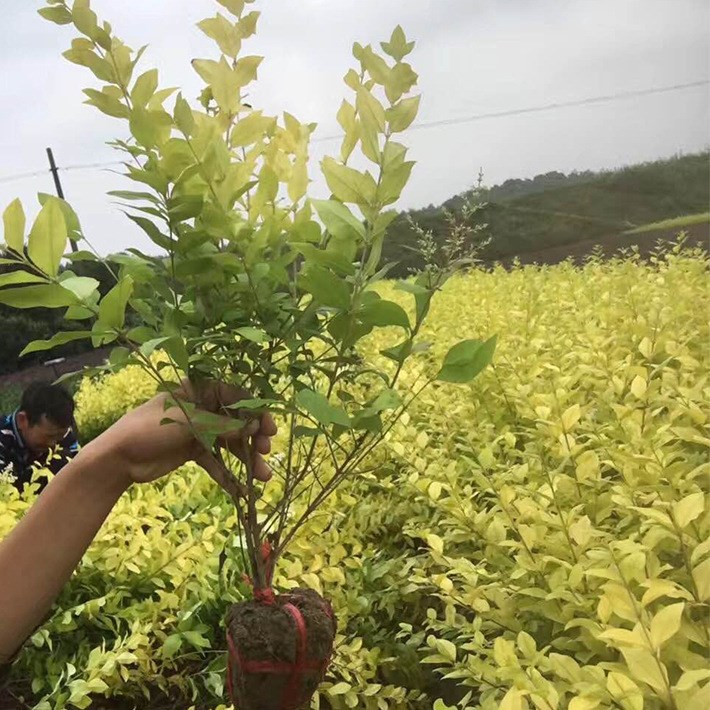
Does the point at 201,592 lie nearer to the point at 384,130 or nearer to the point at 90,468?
the point at 90,468

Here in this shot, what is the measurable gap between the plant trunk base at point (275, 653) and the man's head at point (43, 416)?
229cm

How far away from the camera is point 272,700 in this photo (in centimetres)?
78

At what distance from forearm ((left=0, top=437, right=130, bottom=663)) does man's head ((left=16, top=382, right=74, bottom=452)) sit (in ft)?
6.95

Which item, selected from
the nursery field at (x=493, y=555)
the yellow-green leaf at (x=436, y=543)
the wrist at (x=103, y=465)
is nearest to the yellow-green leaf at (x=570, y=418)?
the nursery field at (x=493, y=555)

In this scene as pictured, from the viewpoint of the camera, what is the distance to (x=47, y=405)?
287 cm

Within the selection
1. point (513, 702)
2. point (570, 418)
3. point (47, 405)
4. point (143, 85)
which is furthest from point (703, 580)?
point (47, 405)

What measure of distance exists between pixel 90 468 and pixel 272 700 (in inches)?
13.5

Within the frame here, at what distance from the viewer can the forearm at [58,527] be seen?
2.72ft

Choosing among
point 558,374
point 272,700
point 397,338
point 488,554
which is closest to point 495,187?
point 558,374

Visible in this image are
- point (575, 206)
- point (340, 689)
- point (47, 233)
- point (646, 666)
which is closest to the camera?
point (646, 666)

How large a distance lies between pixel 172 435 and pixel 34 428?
2.39 metres

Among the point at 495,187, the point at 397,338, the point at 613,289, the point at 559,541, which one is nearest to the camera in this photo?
the point at 559,541

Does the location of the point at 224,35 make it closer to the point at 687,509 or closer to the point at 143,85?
the point at 143,85

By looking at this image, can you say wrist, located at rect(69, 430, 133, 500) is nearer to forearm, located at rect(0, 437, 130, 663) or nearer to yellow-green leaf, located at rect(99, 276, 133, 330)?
forearm, located at rect(0, 437, 130, 663)
